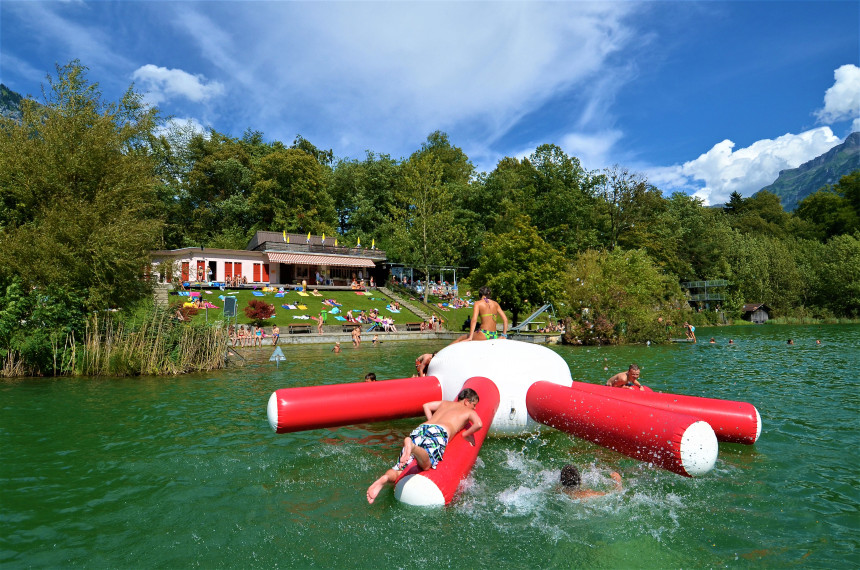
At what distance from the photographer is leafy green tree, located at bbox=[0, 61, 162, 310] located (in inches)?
667

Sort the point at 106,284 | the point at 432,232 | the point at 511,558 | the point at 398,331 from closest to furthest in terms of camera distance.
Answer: the point at 511,558 → the point at 106,284 → the point at 398,331 → the point at 432,232

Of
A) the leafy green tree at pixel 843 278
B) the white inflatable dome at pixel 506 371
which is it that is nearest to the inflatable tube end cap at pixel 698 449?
the white inflatable dome at pixel 506 371

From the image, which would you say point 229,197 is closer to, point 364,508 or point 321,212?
point 321,212

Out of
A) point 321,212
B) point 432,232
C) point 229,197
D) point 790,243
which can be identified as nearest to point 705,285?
point 790,243

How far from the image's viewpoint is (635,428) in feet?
19.5

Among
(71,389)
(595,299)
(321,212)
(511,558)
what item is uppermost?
(321,212)

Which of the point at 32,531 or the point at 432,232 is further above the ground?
the point at 432,232

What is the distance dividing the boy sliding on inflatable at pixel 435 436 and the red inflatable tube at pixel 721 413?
209 centimetres

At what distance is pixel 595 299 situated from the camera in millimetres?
30891

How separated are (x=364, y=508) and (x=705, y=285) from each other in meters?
61.8

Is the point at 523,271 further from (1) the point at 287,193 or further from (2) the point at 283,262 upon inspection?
(1) the point at 287,193

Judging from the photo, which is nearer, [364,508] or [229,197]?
[364,508]

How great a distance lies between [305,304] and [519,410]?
32479 mm

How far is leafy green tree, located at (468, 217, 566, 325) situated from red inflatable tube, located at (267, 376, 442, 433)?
90.5ft
